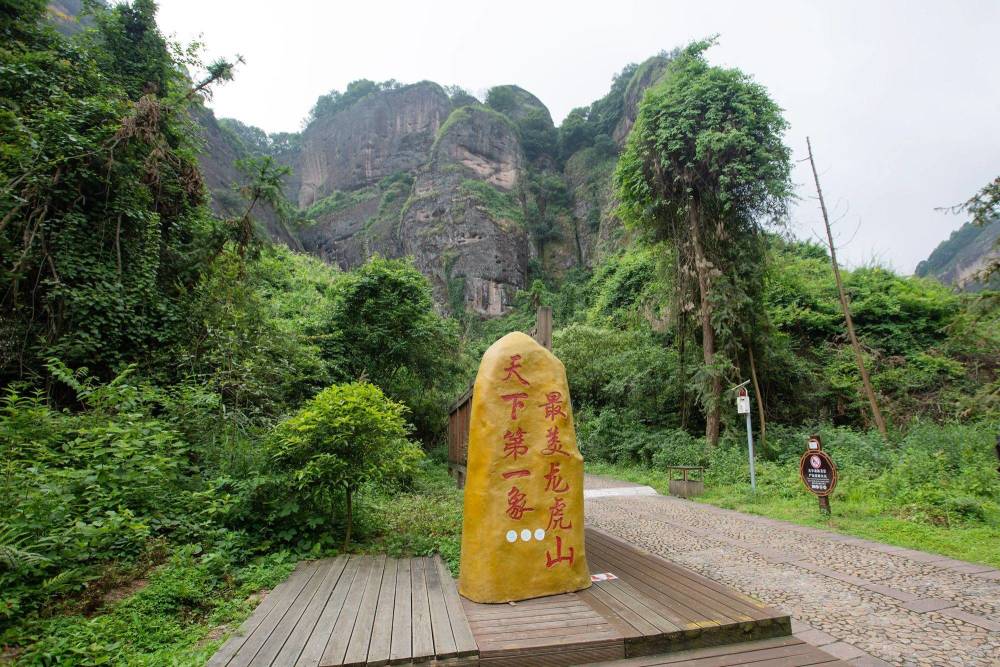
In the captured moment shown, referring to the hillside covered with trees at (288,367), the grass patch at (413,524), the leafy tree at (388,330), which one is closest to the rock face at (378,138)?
the hillside covered with trees at (288,367)

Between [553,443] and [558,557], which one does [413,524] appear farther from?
[553,443]

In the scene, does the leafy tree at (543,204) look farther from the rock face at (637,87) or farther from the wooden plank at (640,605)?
the wooden plank at (640,605)

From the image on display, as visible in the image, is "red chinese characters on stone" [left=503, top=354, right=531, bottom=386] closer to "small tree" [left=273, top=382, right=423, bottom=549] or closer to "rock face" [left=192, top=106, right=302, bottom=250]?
"small tree" [left=273, top=382, right=423, bottom=549]

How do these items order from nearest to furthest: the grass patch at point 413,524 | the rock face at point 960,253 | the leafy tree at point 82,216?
the grass patch at point 413,524, the leafy tree at point 82,216, the rock face at point 960,253

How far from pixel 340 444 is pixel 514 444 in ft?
6.00

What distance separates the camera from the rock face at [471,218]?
119 ft

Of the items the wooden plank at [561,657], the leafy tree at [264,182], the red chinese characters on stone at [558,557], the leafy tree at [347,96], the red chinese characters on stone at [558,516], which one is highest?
the leafy tree at [347,96]

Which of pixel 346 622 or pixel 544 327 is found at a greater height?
pixel 544 327

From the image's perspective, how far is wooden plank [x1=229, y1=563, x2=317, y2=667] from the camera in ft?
7.93

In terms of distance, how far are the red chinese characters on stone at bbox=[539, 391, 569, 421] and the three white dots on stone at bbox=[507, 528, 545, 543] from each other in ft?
2.74

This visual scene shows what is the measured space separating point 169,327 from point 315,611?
21.0 ft

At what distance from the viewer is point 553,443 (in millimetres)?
3645

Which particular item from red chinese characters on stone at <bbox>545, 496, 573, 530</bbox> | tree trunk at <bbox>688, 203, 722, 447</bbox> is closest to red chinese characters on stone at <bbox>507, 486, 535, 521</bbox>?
red chinese characters on stone at <bbox>545, 496, 573, 530</bbox>

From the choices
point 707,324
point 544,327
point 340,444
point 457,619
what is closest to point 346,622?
point 457,619
